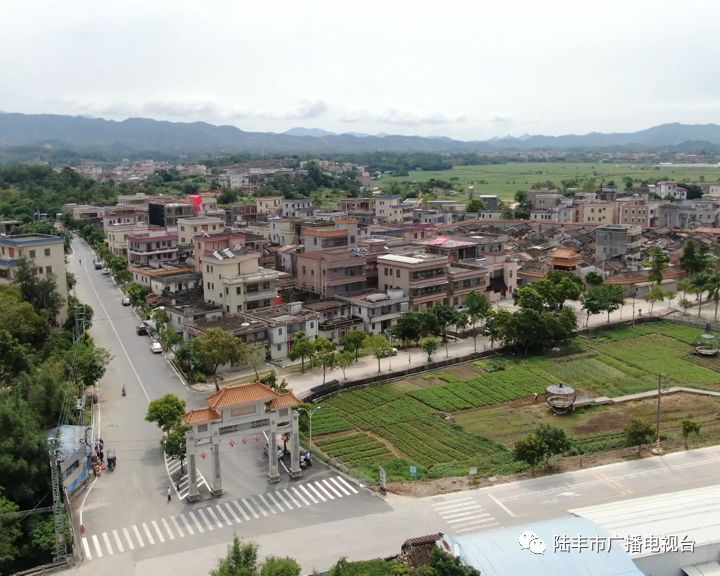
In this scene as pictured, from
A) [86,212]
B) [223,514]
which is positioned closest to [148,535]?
[223,514]

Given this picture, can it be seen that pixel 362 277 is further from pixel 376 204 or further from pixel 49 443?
pixel 376 204

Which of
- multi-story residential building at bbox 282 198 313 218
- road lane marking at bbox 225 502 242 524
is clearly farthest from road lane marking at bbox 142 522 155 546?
multi-story residential building at bbox 282 198 313 218

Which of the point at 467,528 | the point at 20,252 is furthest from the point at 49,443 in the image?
the point at 20,252

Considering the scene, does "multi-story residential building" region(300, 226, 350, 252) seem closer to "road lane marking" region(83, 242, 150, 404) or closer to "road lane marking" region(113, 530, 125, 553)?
"road lane marking" region(83, 242, 150, 404)

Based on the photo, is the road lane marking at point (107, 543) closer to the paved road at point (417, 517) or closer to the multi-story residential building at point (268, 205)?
the paved road at point (417, 517)

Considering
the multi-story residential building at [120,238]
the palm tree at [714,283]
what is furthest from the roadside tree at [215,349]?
the multi-story residential building at [120,238]
